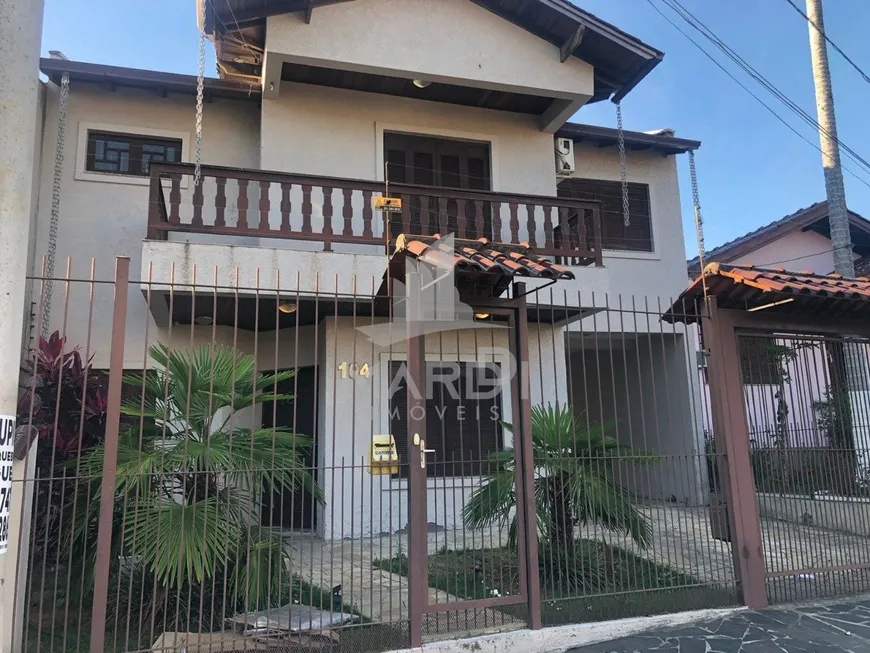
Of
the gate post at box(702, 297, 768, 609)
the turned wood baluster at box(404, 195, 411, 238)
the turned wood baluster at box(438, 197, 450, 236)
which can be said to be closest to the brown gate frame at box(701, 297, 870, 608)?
the gate post at box(702, 297, 768, 609)

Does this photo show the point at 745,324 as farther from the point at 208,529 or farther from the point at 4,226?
the point at 4,226

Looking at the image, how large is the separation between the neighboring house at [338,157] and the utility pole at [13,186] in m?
3.68

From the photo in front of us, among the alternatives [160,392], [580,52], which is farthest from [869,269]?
[160,392]

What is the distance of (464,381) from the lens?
8.55 m

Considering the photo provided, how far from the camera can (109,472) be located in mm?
3791

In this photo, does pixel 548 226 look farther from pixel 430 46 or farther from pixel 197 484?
pixel 197 484

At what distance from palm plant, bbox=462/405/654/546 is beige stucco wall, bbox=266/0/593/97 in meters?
5.53

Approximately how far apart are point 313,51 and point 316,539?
254 inches

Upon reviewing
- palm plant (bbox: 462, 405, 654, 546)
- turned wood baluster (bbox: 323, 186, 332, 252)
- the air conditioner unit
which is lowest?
palm plant (bbox: 462, 405, 654, 546)

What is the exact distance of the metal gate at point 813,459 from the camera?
17.4ft

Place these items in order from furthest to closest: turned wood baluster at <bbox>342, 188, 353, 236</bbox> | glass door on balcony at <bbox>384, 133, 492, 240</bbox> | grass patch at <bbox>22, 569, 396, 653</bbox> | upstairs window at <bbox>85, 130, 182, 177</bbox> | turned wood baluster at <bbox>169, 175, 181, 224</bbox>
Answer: glass door on balcony at <bbox>384, 133, 492, 240</bbox> < upstairs window at <bbox>85, 130, 182, 177</bbox> < turned wood baluster at <bbox>342, 188, 353, 236</bbox> < turned wood baluster at <bbox>169, 175, 181, 224</bbox> < grass patch at <bbox>22, 569, 396, 653</bbox>

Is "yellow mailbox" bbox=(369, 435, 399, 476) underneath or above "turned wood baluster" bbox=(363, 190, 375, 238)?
underneath

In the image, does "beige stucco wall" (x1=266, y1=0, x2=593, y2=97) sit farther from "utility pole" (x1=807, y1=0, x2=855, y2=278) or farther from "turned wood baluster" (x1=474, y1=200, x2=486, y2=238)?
"utility pole" (x1=807, y1=0, x2=855, y2=278)

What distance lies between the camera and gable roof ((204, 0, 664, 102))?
7.98 meters
